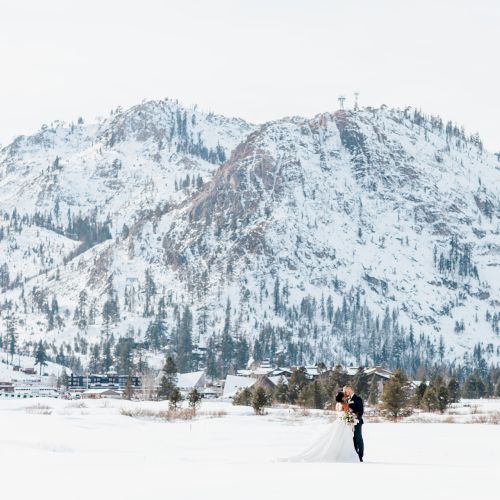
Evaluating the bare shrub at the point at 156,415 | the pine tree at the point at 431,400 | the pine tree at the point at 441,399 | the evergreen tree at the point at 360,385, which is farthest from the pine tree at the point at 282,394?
the bare shrub at the point at 156,415

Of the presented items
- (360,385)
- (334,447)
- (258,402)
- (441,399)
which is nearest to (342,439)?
(334,447)

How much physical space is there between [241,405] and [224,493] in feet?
328

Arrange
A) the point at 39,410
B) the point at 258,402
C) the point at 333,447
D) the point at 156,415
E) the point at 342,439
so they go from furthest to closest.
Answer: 1. the point at 258,402
2. the point at 39,410
3. the point at 156,415
4. the point at 342,439
5. the point at 333,447

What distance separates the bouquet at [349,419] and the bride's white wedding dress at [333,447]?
0.33ft

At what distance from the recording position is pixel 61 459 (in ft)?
94.2

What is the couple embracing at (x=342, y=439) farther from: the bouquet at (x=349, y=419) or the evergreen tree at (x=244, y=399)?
the evergreen tree at (x=244, y=399)

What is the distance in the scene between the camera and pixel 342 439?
99.0 feet

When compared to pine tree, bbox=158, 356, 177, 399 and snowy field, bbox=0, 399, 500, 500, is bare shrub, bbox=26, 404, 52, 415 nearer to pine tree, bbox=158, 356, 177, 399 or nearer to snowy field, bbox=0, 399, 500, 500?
snowy field, bbox=0, 399, 500, 500

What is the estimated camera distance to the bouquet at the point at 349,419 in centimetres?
3048

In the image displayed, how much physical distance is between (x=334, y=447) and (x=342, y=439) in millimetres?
389

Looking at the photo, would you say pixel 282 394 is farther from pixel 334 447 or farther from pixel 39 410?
pixel 334 447

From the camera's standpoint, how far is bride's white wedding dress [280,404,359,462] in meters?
29.7

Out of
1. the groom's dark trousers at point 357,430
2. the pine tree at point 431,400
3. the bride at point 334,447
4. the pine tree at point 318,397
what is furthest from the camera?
the pine tree at point 318,397

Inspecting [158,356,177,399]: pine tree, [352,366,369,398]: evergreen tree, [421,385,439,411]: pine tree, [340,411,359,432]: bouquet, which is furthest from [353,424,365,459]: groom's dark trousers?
[158,356,177,399]: pine tree
